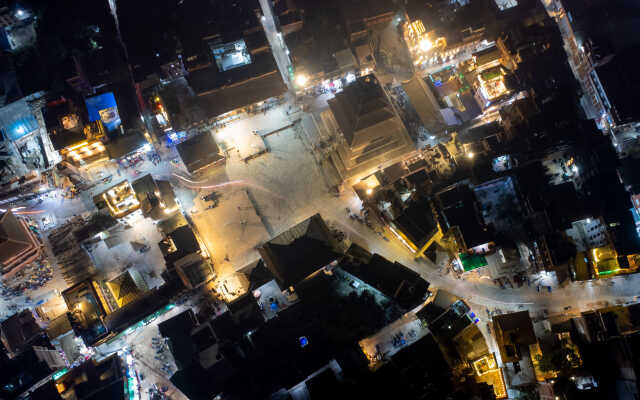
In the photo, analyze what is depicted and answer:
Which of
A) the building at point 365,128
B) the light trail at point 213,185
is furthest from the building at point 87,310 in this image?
the building at point 365,128

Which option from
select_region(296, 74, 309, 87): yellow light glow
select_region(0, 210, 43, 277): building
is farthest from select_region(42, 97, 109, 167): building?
select_region(296, 74, 309, 87): yellow light glow

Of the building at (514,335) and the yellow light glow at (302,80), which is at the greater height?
the yellow light glow at (302,80)

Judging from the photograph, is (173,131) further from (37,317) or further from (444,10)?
(444,10)

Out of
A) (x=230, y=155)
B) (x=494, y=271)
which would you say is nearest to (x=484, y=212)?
(x=494, y=271)

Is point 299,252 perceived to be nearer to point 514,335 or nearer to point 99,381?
point 514,335

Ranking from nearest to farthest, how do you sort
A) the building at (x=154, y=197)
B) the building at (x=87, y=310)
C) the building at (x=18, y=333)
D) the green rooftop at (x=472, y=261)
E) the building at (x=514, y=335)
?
1. the building at (x=514, y=335)
2. the building at (x=87, y=310)
3. the building at (x=18, y=333)
4. the green rooftop at (x=472, y=261)
5. the building at (x=154, y=197)

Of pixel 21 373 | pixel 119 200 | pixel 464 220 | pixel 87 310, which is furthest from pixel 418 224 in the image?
pixel 21 373

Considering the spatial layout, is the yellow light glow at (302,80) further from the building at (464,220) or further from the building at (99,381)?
the building at (99,381)
